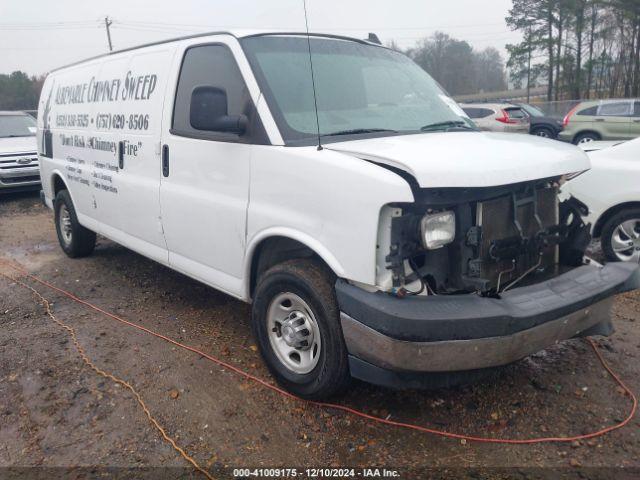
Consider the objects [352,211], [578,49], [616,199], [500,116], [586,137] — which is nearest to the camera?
[352,211]

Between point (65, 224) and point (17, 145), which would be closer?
point (65, 224)

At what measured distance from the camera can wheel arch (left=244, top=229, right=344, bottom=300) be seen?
3.11m

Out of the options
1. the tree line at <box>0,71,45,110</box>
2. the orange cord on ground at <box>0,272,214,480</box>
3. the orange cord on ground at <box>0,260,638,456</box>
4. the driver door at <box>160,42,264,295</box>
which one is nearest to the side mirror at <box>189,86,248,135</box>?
the driver door at <box>160,42,264,295</box>

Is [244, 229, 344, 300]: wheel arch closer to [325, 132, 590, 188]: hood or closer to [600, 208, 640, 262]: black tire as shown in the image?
[325, 132, 590, 188]: hood

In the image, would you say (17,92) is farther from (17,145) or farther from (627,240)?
(627,240)

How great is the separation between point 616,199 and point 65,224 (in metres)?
6.19

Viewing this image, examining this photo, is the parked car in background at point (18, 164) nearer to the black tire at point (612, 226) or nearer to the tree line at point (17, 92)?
the black tire at point (612, 226)

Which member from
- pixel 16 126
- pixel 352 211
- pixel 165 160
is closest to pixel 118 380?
pixel 165 160

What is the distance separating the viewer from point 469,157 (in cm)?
293

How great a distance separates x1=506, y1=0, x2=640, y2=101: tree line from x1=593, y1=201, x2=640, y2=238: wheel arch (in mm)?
32160

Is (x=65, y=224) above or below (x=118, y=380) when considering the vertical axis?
above

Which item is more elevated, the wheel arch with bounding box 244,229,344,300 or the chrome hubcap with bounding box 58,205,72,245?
the wheel arch with bounding box 244,229,344,300

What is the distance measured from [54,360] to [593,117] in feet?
59.8

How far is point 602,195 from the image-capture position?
575 centimetres
